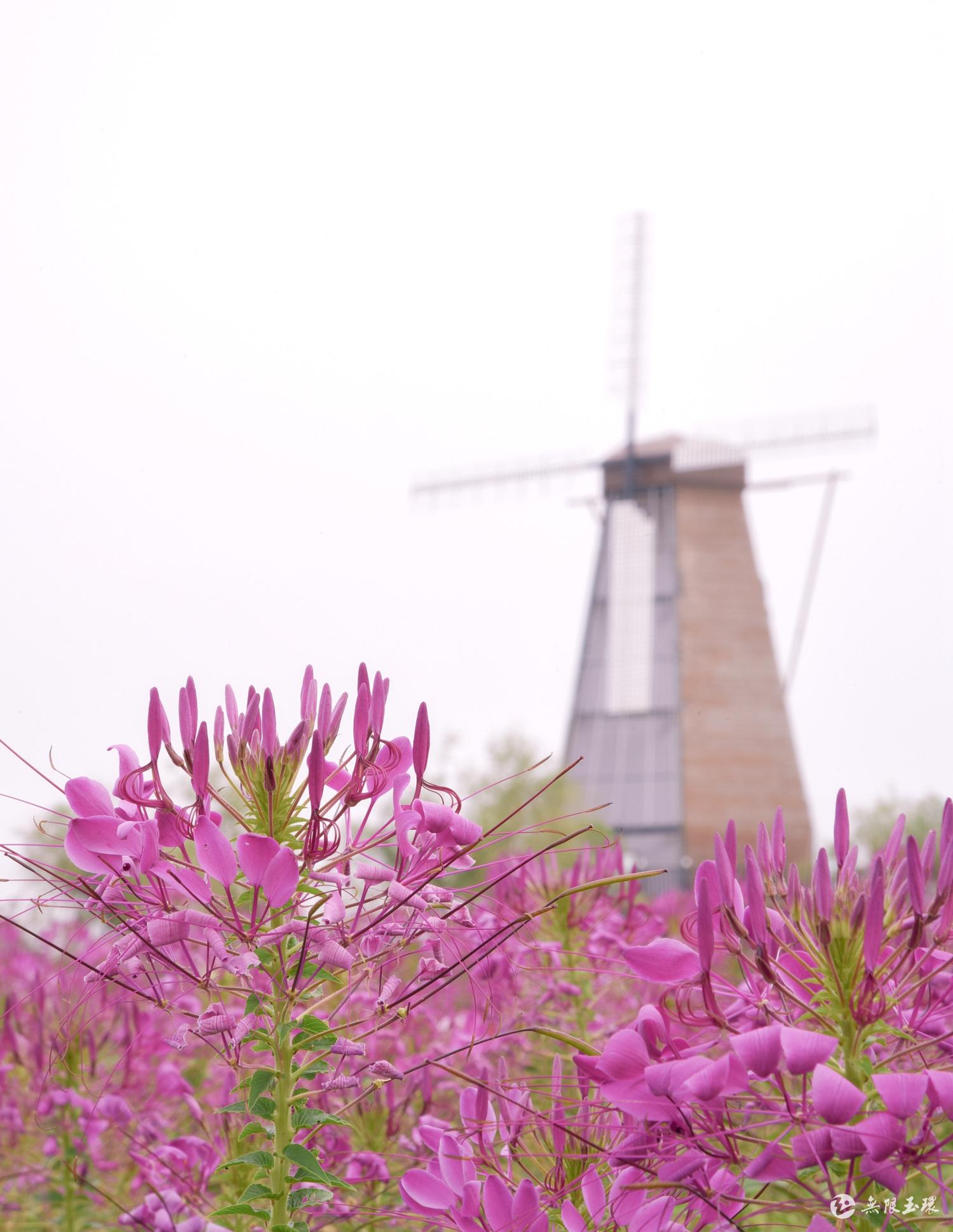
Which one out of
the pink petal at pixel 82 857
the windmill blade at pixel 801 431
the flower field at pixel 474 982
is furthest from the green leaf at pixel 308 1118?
the windmill blade at pixel 801 431

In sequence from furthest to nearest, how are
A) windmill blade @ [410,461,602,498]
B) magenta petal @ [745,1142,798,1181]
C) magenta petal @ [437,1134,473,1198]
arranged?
windmill blade @ [410,461,602,498], magenta petal @ [437,1134,473,1198], magenta petal @ [745,1142,798,1181]

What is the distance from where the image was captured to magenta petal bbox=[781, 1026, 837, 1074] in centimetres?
119

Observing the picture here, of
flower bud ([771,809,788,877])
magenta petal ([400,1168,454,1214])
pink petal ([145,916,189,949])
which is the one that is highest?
flower bud ([771,809,788,877])

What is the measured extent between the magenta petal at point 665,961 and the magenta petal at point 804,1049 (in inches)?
8.4

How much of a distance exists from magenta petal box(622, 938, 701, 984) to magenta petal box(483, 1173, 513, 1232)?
36 centimetres

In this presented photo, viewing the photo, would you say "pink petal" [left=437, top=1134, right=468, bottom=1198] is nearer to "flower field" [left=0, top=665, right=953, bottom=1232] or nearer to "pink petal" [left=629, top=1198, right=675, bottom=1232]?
"flower field" [left=0, top=665, right=953, bottom=1232]

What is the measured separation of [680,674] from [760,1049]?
23492mm

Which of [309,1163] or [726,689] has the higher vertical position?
[726,689]

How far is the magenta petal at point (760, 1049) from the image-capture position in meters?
1.21

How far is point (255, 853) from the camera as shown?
150 cm

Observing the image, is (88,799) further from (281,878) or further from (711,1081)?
(711,1081)

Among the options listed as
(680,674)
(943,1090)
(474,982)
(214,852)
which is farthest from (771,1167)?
(680,674)

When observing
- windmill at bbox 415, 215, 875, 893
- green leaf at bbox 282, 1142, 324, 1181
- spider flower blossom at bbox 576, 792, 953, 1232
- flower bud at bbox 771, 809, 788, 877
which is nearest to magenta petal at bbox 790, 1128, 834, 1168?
spider flower blossom at bbox 576, 792, 953, 1232

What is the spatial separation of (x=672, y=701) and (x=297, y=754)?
2291 cm
